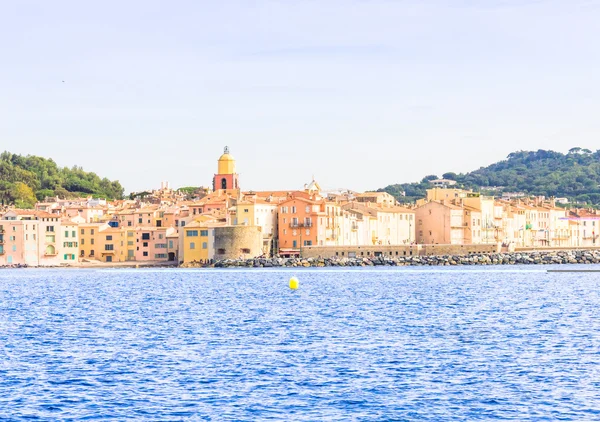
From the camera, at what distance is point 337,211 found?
108 m

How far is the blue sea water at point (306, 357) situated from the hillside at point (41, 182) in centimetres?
9227

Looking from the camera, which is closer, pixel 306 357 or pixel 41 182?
pixel 306 357

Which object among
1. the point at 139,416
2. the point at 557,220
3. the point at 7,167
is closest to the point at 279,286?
the point at 139,416

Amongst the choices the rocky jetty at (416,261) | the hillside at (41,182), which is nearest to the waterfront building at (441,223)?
the rocky jetty at (416,261)

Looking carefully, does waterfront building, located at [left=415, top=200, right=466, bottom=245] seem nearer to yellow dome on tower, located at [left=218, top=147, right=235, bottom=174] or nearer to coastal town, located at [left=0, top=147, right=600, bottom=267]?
coastal town, located at [left=0, top=147, right=600, bottom=267]

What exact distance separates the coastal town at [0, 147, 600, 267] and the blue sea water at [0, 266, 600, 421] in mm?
47907

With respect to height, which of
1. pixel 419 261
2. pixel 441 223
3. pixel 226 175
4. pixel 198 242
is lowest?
pixel 419 261

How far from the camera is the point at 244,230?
10019 cm

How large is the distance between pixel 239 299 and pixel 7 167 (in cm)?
10637

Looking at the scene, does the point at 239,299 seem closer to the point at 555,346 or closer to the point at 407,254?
the point at 555,346

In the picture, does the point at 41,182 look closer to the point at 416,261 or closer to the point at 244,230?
the point at 244,230

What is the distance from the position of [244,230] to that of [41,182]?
67786 millimetres

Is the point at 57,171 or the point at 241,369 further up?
the point at 57,171

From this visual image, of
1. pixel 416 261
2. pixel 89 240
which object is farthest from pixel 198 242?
pixel 416 261
